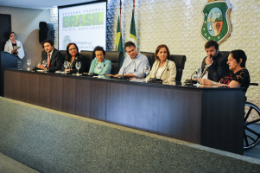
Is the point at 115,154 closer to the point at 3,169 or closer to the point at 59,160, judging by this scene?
the point at 59,160

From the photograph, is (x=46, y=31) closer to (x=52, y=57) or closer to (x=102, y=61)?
(x=52, y=57)

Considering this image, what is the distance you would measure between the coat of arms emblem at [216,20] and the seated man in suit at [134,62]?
1600 mm

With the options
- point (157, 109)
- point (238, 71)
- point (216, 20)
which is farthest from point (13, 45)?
point (157, 109)

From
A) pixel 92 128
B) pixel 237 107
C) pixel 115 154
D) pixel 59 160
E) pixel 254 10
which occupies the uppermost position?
pixel 254 10

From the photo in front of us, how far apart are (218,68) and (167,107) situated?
1.85m

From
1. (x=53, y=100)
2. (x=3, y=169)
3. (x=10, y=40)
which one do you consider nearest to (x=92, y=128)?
(x=53, y=100)

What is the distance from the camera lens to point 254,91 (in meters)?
4.54

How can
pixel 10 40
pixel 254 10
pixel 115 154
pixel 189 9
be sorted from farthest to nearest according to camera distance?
pixel 10 40 → pixel 189 9 → pixel 254 10 → pixel 115 154

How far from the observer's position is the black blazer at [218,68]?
10.5 feet

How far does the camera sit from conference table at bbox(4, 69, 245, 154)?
4.92ft

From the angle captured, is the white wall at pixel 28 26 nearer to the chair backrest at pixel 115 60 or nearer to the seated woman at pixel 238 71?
the chair backrest at pixel 115 60

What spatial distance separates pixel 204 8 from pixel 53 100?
354cm

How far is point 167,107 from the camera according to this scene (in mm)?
1610

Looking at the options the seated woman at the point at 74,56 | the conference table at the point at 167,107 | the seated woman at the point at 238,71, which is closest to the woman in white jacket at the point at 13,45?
the seated woman at the point at 74,56
